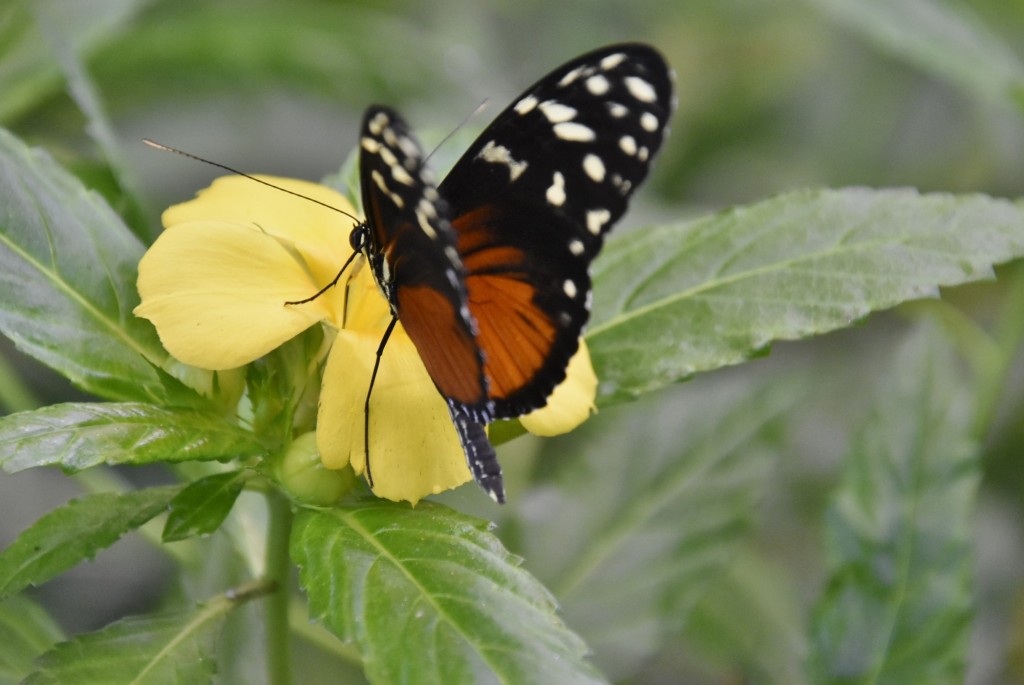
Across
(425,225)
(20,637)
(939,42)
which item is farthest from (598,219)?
(939,42)

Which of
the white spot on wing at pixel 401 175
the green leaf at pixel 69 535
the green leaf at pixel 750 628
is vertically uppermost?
the white spot on wing at pixel 401 175

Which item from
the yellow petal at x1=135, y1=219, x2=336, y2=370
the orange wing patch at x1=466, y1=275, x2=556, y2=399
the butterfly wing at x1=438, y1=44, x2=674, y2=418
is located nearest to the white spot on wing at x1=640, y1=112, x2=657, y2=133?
the butterfly wing at x1=438, y1=44, x2=674, y2=418

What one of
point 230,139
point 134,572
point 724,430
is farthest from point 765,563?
point 230,139

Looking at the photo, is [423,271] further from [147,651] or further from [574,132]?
[147,651]

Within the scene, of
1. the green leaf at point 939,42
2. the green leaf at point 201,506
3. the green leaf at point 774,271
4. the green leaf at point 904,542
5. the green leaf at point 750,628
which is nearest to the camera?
the green leaf at point 201,506

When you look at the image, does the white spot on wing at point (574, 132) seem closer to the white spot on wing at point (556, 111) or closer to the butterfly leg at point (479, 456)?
the white spot on wing at point (556, 111)

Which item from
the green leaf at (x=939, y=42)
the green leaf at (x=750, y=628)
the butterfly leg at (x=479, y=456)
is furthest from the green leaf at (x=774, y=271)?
the green leaf at (x=750, y=628)

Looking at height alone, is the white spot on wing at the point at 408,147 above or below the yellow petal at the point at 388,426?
above

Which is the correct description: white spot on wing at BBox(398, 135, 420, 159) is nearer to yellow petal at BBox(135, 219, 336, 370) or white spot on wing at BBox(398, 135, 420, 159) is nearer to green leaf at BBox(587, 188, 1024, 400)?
yellow petal at BBox(135, 219, 336, 370)

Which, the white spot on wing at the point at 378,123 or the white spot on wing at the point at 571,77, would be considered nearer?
the white spot on wing at the point at 378,123
